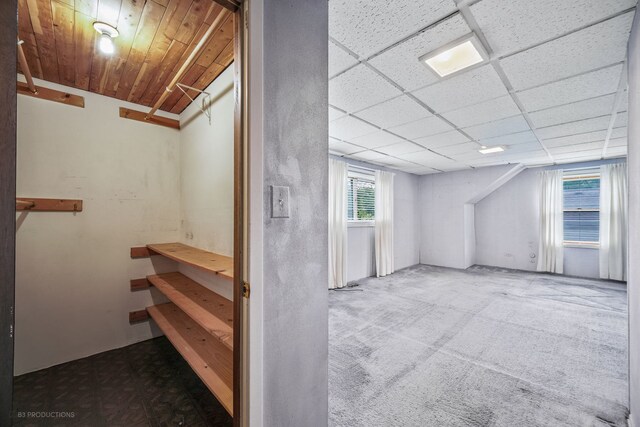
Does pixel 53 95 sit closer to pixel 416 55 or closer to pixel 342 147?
pixel 416 55

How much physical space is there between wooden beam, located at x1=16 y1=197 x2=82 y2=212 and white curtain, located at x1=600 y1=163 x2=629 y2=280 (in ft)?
26.6

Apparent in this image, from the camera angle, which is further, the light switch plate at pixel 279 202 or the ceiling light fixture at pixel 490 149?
the ceiling light fixture at pixel 490 149

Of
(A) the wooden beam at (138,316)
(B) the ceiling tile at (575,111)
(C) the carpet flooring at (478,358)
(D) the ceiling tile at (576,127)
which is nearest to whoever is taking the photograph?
(C) the carpet flooring at (478,358)

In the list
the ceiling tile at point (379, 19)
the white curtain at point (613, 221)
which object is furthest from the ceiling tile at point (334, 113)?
the white curtain at point (613, 221)

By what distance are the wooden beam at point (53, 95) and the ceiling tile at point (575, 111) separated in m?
4.53

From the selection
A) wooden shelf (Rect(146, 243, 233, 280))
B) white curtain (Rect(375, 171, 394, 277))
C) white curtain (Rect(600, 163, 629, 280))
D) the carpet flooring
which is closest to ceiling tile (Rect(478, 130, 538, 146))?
white curtain (Rect(375, 171, 394, 277))

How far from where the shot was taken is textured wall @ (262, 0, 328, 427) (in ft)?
3.44

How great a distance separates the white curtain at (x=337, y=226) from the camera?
14.9ft

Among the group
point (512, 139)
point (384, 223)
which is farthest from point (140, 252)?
point (512, 139)

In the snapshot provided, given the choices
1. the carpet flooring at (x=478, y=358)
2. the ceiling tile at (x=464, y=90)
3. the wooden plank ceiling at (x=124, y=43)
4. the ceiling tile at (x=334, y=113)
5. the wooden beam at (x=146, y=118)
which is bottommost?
the carpet flooring at (x=478, y=358)

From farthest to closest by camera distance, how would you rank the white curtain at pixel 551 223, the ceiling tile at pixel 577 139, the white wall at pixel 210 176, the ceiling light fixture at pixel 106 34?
the white curtain at pixel 551 223 → the ceiling tile at pixel 577 139 → the white wall at pixel 210 176 → the ceiling light fixture at pixel 106 34

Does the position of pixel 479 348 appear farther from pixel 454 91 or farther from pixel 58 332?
pixel 58 332

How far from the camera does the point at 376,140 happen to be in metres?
3.83

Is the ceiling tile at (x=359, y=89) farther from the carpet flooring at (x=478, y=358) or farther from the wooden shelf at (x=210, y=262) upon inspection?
the carpet flooring at (x=478, y=358)
